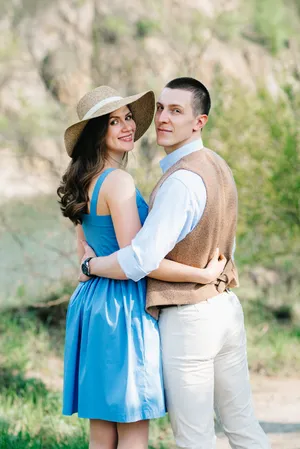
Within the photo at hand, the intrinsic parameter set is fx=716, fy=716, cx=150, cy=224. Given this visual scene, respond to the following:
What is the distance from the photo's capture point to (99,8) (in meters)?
21.1

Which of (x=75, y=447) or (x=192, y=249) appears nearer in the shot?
(x=192, y=249)

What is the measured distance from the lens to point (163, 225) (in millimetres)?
2578

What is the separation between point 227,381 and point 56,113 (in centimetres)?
432

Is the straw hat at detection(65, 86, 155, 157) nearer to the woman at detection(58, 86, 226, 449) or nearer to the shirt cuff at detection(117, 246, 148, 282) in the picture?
the woman at detection(58, 86, 226, 449)

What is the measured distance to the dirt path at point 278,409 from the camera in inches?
171

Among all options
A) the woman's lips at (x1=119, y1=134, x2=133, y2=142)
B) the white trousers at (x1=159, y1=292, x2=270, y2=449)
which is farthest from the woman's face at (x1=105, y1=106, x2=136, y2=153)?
the white trousers at (x1=159, y1=292, x2=270, y2=449)

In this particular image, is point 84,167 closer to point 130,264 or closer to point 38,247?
point 130,264

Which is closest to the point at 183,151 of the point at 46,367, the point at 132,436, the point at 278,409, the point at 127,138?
the point at 127,138

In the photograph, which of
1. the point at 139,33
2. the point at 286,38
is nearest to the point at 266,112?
the point at 139,33

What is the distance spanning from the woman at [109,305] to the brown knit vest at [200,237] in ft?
0.16

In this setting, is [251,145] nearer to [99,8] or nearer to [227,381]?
[227,381]

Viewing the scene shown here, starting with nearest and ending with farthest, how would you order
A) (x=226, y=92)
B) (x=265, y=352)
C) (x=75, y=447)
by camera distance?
(x=75, y=447)
(x=265, y=352)
(x=226, y=92)

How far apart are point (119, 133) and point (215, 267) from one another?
0.66m

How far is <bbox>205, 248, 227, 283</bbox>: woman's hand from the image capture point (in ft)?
9.00
